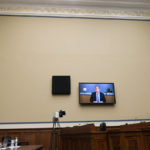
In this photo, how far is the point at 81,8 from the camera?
5484 millimetres

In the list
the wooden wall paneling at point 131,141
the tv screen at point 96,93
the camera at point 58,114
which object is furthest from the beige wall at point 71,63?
the wooden wall paneling at point 131,141

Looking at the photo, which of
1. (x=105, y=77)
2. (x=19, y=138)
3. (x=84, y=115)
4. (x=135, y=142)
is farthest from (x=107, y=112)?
(x=135, y=142)

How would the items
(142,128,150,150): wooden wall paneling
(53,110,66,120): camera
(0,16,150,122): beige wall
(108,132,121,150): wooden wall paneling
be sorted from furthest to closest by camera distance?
1. (0,16,150,122): beige wall
2. (53,110,66,120): camera
3. (108,132,121,150): wooden wall paneling
4. (142,128,150,150): wooden wall paneling

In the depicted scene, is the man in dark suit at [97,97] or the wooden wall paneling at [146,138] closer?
the wooden wall paneling at [146,138]

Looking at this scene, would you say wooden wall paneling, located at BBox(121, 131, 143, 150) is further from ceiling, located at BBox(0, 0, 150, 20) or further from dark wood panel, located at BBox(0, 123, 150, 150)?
ceiling, located at BBox(0, 0, 150, 20)

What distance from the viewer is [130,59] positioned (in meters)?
5.12

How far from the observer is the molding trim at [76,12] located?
17.2ft

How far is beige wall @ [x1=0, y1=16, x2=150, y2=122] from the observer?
14.8 ft

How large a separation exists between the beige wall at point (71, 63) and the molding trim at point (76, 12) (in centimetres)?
16

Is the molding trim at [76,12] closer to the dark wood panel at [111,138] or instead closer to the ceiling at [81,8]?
the ceiling at [81,8]

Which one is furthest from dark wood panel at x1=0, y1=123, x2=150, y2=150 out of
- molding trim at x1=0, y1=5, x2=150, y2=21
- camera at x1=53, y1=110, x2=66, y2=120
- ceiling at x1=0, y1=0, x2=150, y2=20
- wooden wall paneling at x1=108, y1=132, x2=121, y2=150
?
ceiling at x1=0, y1=0, x2=150, y2=20

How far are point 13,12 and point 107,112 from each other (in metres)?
3.75

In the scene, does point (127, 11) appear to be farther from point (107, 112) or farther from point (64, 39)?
point (107, 112)

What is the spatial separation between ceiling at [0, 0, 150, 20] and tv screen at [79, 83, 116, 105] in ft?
7.03
